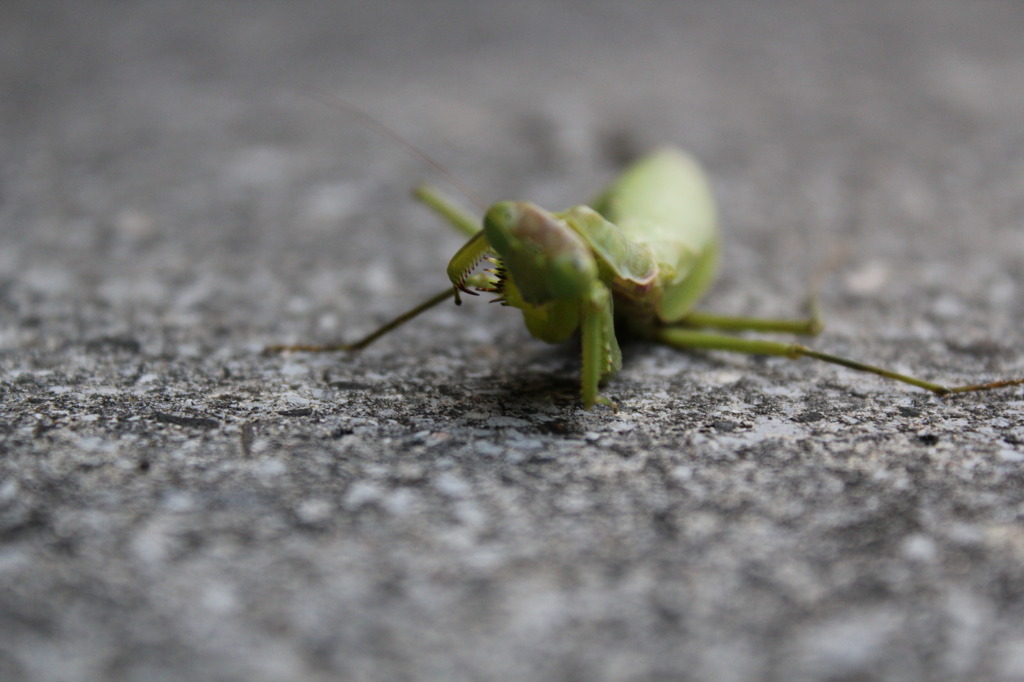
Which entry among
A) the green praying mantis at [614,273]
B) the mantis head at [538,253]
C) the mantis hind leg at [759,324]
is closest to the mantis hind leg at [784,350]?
the green praying mantis at [614,273]

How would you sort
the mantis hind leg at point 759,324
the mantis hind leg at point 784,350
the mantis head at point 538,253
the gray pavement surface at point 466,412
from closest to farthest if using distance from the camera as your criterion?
the gray pavement surface at point 466,412, the mantis head at point 538,253, the mantis hind leg at point 784,350, the mantis hind leg at point 759,324

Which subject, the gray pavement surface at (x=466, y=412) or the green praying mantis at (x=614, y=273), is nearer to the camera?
the gray pavement surface at (x=466, y=412)

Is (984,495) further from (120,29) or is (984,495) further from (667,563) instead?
(120,29)

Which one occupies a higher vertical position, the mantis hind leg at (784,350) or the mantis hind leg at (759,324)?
the mantis hind leg at (759,324)

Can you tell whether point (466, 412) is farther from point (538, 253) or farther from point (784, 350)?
point (784, 350)

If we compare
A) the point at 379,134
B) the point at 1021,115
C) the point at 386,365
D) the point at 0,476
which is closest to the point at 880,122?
the point at 1021,115

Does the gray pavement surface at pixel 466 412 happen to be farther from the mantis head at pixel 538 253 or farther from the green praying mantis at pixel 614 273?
the mantis head at pixel 538 253

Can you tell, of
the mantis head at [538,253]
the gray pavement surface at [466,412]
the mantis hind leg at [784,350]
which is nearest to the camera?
the gray pavement surface at [466,412]

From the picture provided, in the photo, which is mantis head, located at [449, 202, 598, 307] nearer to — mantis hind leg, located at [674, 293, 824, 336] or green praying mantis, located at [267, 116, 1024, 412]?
green praying mantis, located at [267, 116, 1024, 412]
